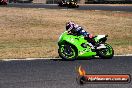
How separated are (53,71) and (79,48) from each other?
292 centimetres

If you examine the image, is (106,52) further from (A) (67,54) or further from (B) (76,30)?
(A) (67,54)

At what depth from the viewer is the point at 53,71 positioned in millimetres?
14195

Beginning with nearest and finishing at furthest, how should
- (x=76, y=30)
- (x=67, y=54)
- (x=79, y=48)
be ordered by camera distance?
(x=67, y=54)
(x=79, y=48)
(x=76, y=30)

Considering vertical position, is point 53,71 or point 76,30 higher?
point 76,30

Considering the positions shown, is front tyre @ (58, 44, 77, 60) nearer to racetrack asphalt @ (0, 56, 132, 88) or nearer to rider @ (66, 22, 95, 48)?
racetrack asphalt @ (0, 56, 132, 88)

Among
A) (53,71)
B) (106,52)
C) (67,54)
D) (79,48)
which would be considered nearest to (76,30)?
(79,48)

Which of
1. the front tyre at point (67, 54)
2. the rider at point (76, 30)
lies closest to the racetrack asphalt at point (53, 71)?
the front tyre at point (67, 54)

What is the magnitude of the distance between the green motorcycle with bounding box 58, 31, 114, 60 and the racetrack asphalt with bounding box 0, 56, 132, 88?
31 centimetres

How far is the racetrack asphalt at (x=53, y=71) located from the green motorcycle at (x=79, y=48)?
311 mm

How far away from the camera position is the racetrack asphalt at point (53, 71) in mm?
12014

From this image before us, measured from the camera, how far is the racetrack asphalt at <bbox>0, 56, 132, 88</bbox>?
12.0 m

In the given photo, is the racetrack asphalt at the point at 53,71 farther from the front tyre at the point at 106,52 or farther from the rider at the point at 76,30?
the rider at the point at 76,30

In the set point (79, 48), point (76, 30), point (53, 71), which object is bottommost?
point (53, 71)

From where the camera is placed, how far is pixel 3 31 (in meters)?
29.5
